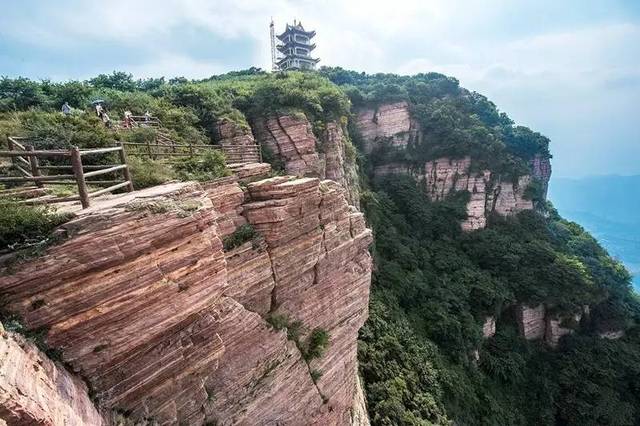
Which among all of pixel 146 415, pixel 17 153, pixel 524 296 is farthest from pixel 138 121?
pixel 524 296

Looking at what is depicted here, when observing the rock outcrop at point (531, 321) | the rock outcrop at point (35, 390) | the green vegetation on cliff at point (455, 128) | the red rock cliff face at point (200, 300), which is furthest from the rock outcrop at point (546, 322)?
the rock outcrop at point (35, 390)

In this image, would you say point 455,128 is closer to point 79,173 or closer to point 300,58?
point 300,58

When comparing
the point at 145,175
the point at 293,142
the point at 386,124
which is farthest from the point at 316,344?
the point at 386,124

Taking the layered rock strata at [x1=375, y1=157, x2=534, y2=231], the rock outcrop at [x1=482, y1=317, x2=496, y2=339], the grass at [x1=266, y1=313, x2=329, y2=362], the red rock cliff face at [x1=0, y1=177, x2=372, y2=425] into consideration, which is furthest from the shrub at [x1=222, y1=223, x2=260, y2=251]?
the layered rock strata at [x1=375, y1=157, x2=534, y2=231]

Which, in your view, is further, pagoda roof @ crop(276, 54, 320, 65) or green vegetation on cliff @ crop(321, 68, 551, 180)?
pagoda roof @ crop(276, 54, 320, 65)

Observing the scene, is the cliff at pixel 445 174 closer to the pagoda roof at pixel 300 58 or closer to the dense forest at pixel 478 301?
the dense forest at pixel 478 301

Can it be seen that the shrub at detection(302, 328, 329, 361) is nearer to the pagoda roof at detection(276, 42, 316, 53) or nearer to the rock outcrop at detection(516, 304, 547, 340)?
the rock outcrop at detection(516, 304, 547, 340)
